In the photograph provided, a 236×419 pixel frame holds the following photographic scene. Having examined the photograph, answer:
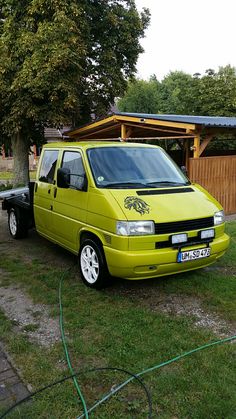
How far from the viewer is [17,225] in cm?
749

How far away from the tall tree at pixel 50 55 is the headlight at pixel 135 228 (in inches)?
412

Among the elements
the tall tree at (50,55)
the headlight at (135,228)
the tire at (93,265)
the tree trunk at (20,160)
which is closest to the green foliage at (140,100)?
the tall tree at (50,55)

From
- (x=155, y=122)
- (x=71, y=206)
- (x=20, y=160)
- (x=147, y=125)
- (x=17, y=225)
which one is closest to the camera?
(x=71, y=206)

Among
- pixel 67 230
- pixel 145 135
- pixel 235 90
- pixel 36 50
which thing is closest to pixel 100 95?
pixel 145 135

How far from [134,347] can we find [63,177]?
8.57 feet

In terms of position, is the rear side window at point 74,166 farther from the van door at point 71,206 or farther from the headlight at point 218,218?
the headlight at point 218,218

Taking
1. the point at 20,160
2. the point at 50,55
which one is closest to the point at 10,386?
the point at 50,55

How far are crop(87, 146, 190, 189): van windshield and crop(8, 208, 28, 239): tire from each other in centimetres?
295

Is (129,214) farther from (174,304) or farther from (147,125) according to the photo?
(147,125)

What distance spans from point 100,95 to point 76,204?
14077mm

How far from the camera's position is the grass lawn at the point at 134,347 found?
2.66m

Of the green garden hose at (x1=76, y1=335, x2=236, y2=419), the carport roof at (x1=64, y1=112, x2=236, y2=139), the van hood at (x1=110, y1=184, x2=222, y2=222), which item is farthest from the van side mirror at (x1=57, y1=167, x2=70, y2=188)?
the carport roof at (x1=64, y1=112, x2=236, y2=139)

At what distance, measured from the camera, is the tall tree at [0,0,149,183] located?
13.3 metres

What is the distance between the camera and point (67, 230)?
539cm
